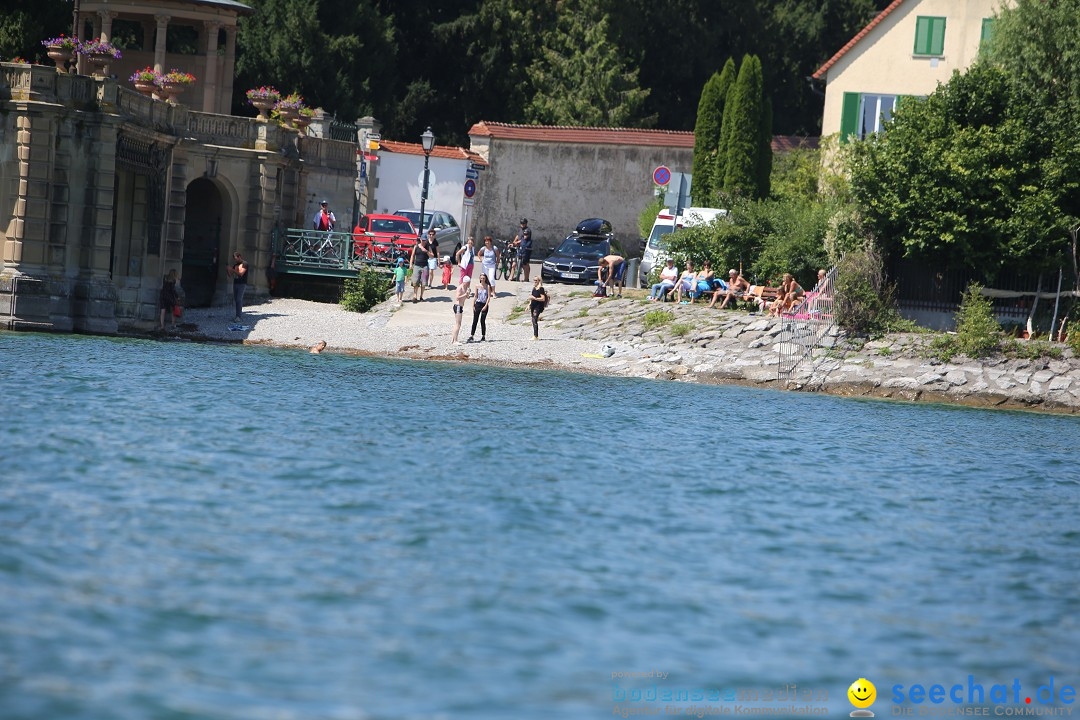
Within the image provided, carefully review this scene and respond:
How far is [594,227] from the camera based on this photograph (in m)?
45.3

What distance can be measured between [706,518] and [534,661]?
574 centimetres

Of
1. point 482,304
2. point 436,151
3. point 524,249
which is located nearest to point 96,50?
point 482,304

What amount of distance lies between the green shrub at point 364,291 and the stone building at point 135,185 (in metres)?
2.61

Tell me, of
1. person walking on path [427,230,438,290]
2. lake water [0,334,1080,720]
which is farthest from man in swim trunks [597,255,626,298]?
lake water [0,334,1080,720]

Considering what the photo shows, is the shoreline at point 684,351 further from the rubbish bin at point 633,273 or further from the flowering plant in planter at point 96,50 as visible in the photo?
the flowering plant in planter at point 96,50

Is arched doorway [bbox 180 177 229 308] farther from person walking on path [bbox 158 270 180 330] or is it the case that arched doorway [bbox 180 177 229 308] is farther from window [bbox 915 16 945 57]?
window [bbox 915 16 945 57]

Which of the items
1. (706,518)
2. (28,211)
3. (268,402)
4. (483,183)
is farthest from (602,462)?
(483,183)

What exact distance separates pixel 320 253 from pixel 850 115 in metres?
16.3

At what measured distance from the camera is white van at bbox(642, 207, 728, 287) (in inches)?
1448

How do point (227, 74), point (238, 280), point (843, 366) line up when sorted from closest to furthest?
point (843, 366) < point (238, 280) < point (227, 74)

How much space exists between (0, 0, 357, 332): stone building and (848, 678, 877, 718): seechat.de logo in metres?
23.2

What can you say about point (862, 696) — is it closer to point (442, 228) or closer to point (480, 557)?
point (480, 557)

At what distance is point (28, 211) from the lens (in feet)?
94.1

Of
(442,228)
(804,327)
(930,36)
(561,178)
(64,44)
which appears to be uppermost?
(930,36)
